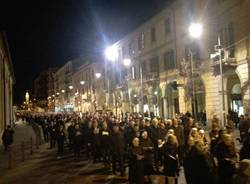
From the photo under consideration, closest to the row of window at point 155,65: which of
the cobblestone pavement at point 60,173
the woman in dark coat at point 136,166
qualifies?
the cobblestone pavement at point 60,173

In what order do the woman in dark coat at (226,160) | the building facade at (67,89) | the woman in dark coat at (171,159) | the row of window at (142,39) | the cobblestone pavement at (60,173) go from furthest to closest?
the building facade at (67,89), the row of window at (142,39), the cobblestone pavement at (60,173), the woman in dark coat at (171,159), the woman in dark coat at (226,160)

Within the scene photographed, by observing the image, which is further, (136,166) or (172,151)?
(136,166)

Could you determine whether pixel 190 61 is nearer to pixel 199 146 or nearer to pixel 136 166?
pixel 136 166

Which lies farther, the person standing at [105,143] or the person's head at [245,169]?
the person standing at [105,143]

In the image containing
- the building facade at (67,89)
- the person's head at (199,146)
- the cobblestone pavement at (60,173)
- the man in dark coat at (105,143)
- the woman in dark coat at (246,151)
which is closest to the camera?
the person's head at (199,146)

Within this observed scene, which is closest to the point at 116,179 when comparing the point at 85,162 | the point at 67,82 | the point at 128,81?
the point at 85,162

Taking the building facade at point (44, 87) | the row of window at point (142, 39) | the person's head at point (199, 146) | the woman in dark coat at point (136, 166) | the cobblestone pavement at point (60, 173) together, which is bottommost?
the cobblestone pavement at point (60, 173)

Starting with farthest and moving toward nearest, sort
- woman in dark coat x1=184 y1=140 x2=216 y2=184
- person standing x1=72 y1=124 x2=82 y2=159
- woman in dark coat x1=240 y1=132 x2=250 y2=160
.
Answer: person standing x1=72 y1=124 x2=82 y2=159, woman in dark coat x1=240 y1=132 x2=250 y2=160, woman in dark coat x1=184 y1=140 x2=216 y2=184

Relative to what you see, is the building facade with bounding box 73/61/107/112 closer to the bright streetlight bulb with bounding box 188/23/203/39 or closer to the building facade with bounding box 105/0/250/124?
the building facade with bounding box 105/0/250/124

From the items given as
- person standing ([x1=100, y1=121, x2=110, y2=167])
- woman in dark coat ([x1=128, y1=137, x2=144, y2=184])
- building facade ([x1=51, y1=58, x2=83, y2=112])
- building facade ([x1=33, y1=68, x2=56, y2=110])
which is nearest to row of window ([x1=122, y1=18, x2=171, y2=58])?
person standing ([x1=100, y1=121, x2=110, y2=167])

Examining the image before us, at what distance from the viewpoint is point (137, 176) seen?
37.9 ft

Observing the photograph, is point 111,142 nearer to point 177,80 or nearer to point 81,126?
point 81,126

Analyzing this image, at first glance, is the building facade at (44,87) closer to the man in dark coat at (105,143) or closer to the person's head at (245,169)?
the man in dark coat at (105,143)

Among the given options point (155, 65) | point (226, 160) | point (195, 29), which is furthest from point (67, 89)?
point (226, 160)
